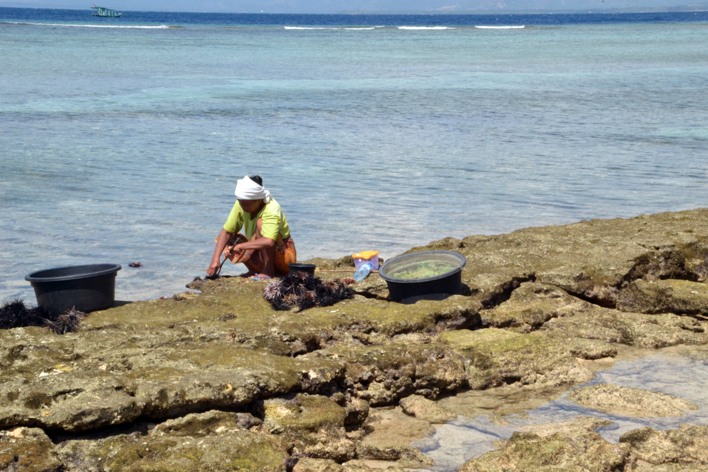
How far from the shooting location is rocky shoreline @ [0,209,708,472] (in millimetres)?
4418

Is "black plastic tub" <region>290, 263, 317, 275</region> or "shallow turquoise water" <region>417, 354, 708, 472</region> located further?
"black plastic tub" <region>290, 263, 317, 275</region>

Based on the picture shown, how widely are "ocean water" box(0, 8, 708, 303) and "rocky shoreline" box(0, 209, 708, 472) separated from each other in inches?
111

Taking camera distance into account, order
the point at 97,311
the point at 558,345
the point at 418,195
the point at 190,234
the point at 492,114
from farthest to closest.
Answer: the point at 492,114 < the point at 418,195 < the point at 190,234 < the point at 97,311 < the point at 558,345

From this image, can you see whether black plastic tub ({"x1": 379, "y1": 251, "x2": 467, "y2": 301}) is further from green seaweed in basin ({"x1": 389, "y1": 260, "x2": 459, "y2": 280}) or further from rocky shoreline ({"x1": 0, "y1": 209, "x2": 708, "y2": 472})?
rocky shoreline ({"x1": 0, "y1": 209, "x2": 708, "y2": 472})

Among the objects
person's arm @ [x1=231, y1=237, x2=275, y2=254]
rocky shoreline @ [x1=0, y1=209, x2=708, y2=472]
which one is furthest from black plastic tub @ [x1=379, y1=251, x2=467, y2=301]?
person's arm @ [x1=231, y1=237, x2=275, y2=254]

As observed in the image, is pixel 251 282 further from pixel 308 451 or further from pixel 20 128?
pixel 20 128

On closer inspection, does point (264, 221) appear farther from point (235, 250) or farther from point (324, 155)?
point (324, 155)

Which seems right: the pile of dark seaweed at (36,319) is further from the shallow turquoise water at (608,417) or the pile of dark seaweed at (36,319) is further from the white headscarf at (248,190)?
the shallow turquoise water at (608,417)

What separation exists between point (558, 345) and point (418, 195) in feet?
22.5

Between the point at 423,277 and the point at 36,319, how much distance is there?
2.68 meters

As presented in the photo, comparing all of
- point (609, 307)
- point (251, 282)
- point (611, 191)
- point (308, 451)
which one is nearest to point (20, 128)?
point (611, 191)

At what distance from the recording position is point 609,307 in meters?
7.20

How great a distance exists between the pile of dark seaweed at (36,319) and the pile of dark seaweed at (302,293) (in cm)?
136

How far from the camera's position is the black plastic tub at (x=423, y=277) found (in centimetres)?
666
